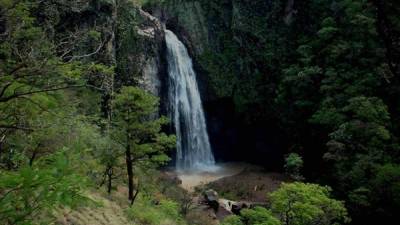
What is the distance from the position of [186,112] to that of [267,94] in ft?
24.3

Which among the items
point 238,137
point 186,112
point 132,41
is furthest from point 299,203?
point 238,137

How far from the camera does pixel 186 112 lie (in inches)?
1340

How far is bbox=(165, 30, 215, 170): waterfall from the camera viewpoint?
33.6 meters

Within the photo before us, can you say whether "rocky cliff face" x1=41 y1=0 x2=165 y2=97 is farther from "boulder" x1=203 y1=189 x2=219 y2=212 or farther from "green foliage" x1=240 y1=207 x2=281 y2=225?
"green foliage" x1=240 y1=207 x2=281 y2=225

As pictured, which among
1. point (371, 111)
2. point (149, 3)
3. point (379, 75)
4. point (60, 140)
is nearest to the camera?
point (60, 140)

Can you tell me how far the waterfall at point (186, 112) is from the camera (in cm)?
3356

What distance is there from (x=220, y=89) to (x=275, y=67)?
517 centimetres

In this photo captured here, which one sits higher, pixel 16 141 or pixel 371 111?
pixel 371 111

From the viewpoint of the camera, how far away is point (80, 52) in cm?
2709

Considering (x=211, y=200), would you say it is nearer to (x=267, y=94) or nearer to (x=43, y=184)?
(x=267, y=94)

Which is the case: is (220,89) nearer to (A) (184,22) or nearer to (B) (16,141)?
(A) (184,22)

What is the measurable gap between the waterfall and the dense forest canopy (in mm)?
807

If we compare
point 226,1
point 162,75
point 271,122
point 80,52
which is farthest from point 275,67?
point 80,52

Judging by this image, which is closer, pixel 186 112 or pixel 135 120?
pixel 135 120
